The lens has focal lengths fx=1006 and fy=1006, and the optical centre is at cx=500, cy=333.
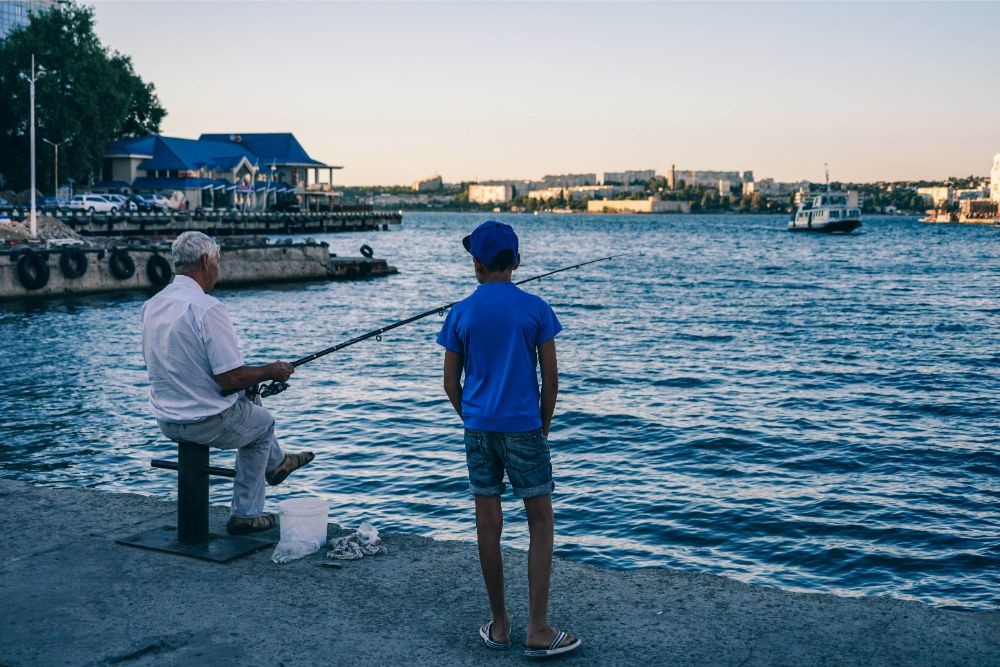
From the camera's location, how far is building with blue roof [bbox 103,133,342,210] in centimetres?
9325

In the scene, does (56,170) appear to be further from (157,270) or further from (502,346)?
(502,346)

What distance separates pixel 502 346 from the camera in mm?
4391

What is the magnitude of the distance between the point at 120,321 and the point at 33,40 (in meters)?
61.3

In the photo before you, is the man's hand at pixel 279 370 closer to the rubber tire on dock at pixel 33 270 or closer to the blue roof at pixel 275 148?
the rubber tire on dock at pixel 33 270

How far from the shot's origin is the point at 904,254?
81.4 m

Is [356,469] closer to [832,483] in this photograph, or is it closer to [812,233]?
[832,483]

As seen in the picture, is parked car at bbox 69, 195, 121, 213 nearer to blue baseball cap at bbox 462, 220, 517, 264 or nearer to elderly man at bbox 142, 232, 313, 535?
elderly man at bbox 142, 232, 313, 535

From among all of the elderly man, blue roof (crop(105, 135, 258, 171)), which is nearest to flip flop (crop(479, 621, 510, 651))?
the elderly man

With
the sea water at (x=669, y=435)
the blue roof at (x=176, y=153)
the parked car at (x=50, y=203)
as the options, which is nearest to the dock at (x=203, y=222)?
the parked car at (x=50, y=203)

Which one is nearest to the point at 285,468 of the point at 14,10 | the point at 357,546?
the point at 357,546

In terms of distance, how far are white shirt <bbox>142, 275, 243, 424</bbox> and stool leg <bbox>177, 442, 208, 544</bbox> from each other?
0.24 m

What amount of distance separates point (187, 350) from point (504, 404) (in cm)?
199

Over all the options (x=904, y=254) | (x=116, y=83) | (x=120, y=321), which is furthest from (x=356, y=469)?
(x=116, y=83)

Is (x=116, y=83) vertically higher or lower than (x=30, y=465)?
higher
